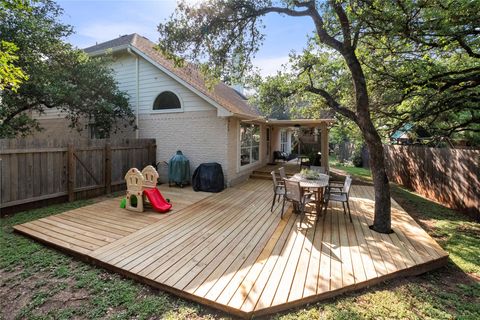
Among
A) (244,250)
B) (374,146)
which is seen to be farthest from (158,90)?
(374,146)

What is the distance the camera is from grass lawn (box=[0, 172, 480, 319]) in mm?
2641

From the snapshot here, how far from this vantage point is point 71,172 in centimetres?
669

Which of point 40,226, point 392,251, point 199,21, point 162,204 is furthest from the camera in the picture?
point 162,204

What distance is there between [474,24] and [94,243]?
26.3ft

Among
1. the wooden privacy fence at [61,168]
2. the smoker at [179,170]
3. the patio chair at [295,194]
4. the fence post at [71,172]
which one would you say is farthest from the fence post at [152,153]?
the patio chair at [295,194]

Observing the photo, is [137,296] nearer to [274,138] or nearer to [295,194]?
[295,194]

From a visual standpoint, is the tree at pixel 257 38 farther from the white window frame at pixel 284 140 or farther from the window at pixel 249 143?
the white window frame at pixel 284 140

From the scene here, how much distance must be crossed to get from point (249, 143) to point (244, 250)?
25.0 feet

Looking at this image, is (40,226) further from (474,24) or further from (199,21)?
(474,24)

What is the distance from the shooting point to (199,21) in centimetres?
548

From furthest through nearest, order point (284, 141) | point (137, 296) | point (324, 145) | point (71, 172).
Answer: point (284, 141)
point (324, 145)
point (71, 172)
point (137, 296)

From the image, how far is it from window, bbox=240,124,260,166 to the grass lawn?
7451 mm

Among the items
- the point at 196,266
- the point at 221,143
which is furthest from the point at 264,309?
the point at 221,143

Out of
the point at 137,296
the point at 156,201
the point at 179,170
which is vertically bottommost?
the point at 137,296
